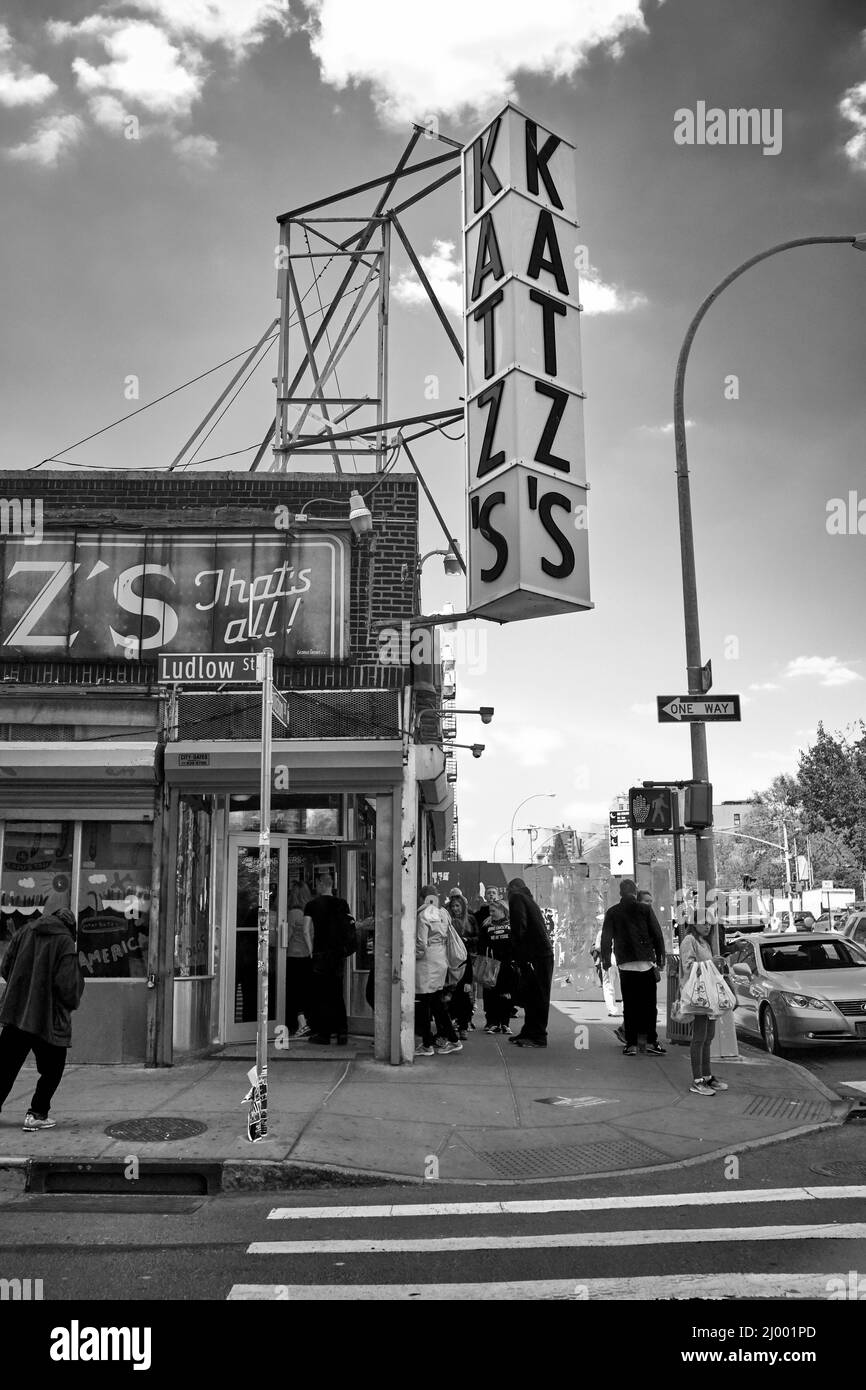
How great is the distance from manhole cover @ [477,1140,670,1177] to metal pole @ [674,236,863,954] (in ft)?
14.1

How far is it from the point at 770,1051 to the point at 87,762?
27.5 ft

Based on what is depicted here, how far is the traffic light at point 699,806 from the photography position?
11719 mm

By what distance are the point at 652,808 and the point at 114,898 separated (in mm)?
6107

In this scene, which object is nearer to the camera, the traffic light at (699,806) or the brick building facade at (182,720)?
the brick building facade at (182,720)

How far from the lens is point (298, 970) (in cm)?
1301

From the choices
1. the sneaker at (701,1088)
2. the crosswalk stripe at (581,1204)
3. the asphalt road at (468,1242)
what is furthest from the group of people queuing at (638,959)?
the crosswalk stripe at (581,1204)

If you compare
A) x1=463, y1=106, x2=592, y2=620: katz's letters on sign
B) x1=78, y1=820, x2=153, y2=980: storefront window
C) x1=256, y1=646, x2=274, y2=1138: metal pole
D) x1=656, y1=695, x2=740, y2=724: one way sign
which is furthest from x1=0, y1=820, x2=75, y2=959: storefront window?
x1=656, y1=695, x2=740, y2=724: one way sign

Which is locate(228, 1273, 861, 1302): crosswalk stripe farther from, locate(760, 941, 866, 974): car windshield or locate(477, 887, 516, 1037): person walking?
locate(760, 941, 866, 974): car windshield

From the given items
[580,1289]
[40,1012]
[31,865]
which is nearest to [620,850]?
[31,865]

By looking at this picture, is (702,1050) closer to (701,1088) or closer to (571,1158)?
(701,1088)

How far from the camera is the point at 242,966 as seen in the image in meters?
12.6

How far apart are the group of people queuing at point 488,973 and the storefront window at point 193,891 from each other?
94.2 inches

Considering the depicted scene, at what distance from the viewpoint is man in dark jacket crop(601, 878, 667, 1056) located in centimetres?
1170

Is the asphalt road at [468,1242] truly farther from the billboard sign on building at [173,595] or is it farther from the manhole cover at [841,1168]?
the billboard sign on building at [173,595]
